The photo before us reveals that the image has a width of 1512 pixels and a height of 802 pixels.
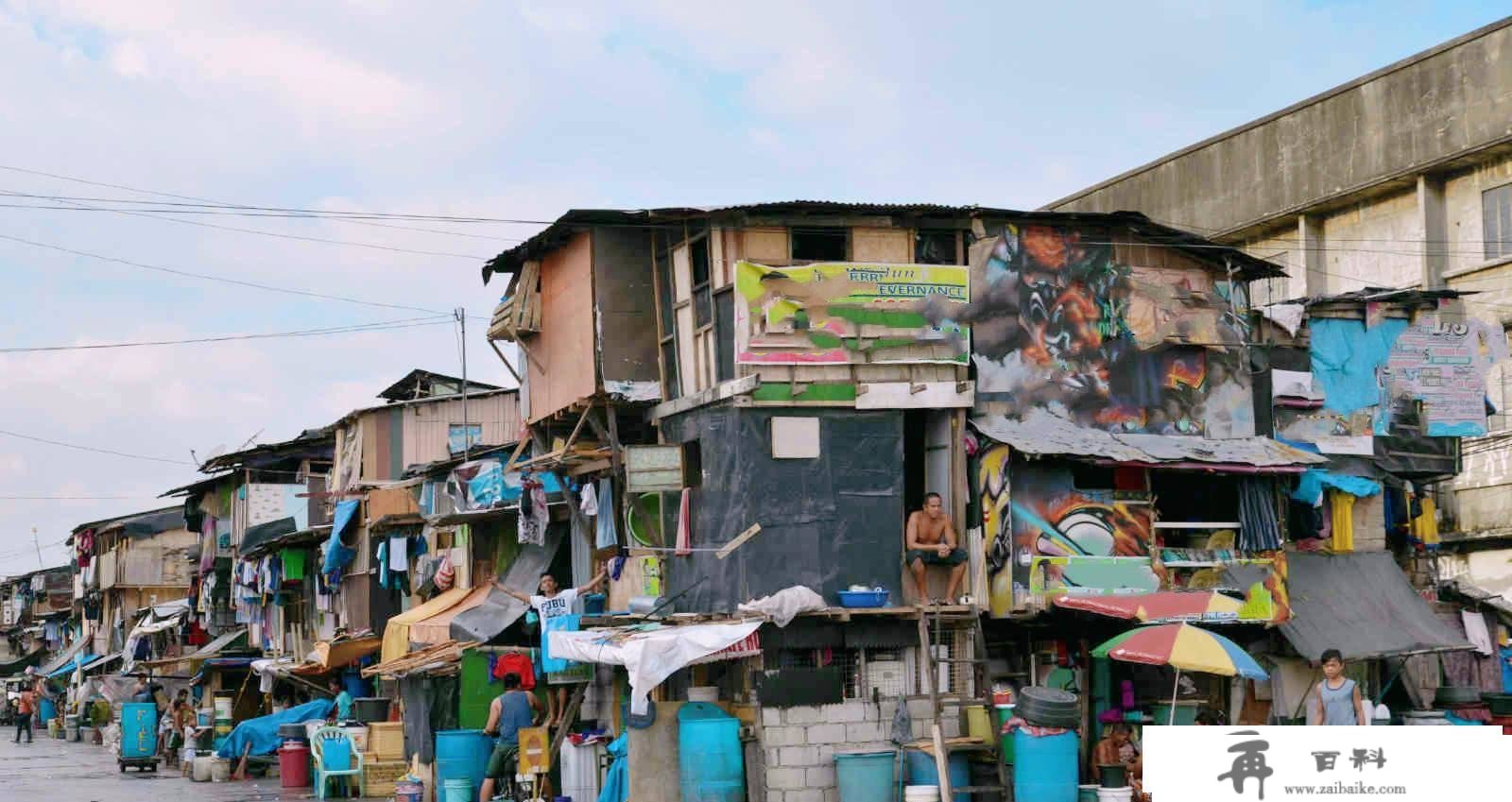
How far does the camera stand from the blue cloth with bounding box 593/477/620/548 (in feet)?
76.9

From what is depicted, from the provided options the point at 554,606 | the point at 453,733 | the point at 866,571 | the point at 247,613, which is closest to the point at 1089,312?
the point at 866,571

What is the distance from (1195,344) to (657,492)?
7213 mm

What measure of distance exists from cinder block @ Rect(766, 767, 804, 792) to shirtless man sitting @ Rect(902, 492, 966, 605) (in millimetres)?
2563

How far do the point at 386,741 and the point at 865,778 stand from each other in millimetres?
11687

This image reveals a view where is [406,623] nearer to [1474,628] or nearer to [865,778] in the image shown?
[865,778]

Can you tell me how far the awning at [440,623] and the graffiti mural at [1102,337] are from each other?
1013 cm

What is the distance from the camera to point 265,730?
33.2 m


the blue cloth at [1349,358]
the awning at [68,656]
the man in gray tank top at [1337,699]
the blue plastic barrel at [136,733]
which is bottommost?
the awning at [68,656]

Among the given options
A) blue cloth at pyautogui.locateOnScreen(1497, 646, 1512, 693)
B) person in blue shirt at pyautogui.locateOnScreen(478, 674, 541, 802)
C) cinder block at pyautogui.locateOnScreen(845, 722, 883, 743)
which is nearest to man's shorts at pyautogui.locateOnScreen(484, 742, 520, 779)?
person in blue shirt at pyautogui.locateOnScreen(478, 674, 541, 802)

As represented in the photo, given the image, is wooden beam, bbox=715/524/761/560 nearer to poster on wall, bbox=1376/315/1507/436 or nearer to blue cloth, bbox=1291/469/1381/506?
blue cloth, bbox=1291/469/1381/506

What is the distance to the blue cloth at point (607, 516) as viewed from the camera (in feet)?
76.9

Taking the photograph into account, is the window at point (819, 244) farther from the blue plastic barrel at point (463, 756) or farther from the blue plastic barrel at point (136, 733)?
the blue plastic barrel at point (136, 733)

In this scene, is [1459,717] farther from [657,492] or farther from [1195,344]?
[657,492]

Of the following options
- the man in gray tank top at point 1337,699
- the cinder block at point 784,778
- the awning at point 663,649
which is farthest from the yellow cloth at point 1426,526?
the awning at point 663,649
